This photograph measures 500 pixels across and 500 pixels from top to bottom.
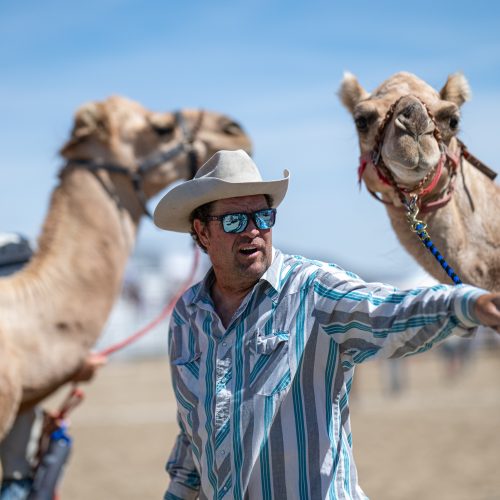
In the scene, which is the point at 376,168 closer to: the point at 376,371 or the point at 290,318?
the point at 290,318

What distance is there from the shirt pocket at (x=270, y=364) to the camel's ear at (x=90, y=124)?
3057 mm

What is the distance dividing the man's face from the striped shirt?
0.18 ft

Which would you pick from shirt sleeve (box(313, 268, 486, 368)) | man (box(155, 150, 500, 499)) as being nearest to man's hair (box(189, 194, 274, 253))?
man (box(155, 150, 500, 499))

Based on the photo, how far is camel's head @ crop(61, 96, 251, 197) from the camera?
220 inches

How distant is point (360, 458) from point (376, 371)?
14.3m

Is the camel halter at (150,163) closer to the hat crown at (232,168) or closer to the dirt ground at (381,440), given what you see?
the hat crown at (232,168)

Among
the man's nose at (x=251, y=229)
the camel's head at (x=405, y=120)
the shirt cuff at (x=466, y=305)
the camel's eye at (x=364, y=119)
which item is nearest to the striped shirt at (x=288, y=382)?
the man's nose at (x=251, y=229)

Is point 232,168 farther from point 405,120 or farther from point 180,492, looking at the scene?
point 180,492

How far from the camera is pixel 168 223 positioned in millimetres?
3309

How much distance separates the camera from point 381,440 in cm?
1182

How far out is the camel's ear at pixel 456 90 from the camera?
3.86 metres

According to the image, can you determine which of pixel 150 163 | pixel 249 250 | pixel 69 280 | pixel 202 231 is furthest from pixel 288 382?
pixel 150 163

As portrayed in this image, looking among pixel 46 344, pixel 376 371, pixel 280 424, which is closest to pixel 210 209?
pixel 280 424

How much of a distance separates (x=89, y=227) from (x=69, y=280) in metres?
0.39
